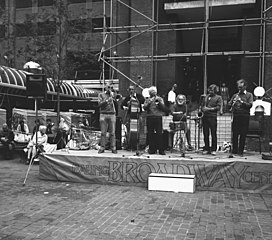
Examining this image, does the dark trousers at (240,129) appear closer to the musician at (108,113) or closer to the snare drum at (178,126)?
the snare drum at (178,126)

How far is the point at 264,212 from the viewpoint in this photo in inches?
243

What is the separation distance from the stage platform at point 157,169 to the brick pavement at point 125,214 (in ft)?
0.91

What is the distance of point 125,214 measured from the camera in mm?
5953

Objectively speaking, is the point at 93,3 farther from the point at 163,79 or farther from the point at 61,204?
the point at 61,204

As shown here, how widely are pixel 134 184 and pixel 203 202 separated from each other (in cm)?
215

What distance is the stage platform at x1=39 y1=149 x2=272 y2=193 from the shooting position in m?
7.70

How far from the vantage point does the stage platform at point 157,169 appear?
7695 millimetres

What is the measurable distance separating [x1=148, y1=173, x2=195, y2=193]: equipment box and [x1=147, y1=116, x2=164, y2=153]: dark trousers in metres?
1.22

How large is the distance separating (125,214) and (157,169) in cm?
239

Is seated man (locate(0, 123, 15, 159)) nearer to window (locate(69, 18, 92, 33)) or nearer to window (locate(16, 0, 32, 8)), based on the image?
window (locate(69, 18, 92, 33))

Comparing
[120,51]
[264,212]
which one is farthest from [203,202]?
[120,51]

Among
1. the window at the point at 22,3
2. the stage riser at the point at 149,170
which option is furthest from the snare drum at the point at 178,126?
the window at the point at 22,3

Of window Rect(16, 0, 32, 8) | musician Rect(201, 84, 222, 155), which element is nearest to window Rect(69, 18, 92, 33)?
musician Rect(201, 84, 222, 155)

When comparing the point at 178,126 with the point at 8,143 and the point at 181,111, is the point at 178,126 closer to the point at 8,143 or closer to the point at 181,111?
the point at 181,111
